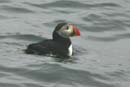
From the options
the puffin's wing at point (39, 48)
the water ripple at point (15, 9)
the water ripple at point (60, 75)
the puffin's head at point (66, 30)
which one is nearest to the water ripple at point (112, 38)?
the puffin's head at point (66, 30)

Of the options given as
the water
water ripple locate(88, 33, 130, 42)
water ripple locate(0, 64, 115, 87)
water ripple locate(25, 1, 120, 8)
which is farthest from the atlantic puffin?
water ripple locate(25, 1, 120, 8)

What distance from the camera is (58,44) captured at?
41.8 feet

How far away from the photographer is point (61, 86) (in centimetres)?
1071

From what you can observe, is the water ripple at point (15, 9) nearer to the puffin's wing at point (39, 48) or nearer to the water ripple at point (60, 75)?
the puffin's wing at point (39, 48)

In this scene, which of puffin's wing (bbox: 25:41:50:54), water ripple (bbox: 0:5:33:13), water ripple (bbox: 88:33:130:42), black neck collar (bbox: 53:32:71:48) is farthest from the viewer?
water ripple (bbox: 0:5:33:13)

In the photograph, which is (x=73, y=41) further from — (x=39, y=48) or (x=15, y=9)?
(x=15, y=9)

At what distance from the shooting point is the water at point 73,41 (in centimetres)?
1120

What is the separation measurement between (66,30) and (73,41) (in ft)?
4.04

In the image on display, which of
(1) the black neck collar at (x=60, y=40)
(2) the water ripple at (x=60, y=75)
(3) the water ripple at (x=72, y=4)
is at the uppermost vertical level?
(3) the water ripple at (x=72, y=4)

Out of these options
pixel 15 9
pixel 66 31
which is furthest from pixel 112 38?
pixel 15 9

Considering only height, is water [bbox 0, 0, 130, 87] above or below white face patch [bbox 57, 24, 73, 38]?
below

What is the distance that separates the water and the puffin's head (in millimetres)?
410

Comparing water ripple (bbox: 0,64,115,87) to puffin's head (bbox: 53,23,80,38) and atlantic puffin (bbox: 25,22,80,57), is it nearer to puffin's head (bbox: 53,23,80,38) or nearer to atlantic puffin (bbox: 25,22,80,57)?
atlantic puffin (bbox: 25,22,80,57)

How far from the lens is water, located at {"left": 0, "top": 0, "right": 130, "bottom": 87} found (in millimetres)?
11203
